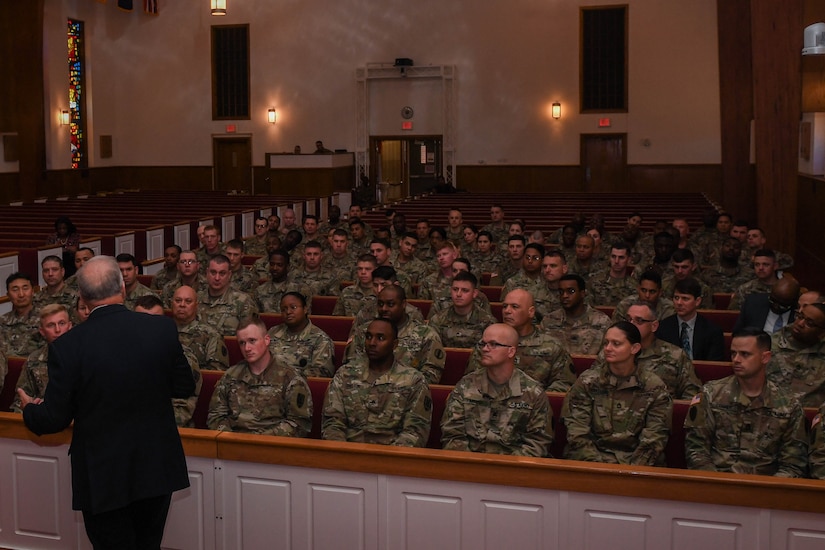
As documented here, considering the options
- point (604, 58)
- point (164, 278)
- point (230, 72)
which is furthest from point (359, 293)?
point (230, 72)

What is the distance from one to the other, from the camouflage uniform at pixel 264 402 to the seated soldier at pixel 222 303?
6.87 feet

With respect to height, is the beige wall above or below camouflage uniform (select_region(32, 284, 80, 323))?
above

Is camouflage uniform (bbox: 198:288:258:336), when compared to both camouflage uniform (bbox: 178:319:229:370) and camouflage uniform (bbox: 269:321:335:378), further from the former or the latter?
camouflage uniform (bbox: 269:321:335:378)

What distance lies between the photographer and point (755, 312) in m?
6.14

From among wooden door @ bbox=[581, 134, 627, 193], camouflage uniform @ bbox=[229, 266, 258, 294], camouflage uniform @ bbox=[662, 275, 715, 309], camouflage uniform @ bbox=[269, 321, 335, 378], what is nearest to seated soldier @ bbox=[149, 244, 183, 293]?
camouflage uniform @ bbox=[229, 266, 258, 294]

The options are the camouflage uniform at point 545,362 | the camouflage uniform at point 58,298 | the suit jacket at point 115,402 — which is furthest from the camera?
the camouflage uniform at point 58,298

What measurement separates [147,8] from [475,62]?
8820mm

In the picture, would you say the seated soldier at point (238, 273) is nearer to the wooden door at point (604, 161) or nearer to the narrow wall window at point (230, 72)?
the wooden door at point (604, 161)

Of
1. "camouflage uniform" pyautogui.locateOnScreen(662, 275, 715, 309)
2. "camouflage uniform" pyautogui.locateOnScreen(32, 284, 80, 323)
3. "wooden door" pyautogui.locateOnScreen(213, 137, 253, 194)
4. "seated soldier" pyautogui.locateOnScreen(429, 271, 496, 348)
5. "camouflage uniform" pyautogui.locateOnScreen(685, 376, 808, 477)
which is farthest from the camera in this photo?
"wooden door" pyautogui.locateOnScreen(213, 137, 253, 194)

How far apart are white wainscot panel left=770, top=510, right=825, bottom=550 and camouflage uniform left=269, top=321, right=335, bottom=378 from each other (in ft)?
9.75

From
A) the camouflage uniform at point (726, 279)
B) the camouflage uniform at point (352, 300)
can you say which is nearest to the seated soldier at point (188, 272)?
the camouflage uniform at point (352, 300)

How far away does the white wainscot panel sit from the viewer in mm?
3332

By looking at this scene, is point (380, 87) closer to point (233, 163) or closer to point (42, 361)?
point (233, 163)

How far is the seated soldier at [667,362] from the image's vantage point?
496 cm
